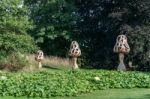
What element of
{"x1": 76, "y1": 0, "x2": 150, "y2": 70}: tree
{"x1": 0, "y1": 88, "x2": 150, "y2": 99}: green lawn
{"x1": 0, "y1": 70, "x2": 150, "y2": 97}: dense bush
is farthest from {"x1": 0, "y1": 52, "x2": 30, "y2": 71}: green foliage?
{"x1": 0, "y1": 88, "x2": 150, "y2": 99}: green lawn

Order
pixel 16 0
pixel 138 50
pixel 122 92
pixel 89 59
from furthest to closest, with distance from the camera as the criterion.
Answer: pixel 89 59 → pixel 138 50 → pixel 16 0 → pixel 122 92

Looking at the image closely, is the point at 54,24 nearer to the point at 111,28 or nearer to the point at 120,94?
the point at 111,28

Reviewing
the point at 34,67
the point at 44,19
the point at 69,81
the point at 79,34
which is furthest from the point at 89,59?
the point at 69,81

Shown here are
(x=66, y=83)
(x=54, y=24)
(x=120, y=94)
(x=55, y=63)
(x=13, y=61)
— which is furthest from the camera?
(x=54, y=24)

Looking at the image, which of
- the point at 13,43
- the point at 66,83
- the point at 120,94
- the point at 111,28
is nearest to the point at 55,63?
the point at 111,28

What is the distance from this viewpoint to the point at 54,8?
36219 mm

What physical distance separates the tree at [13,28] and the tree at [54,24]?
9.53 metres

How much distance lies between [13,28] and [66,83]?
31.9 ft

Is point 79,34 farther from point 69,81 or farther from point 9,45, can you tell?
point 69,81

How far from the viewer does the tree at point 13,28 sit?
80.4ft

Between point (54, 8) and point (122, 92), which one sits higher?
point (54, 8)

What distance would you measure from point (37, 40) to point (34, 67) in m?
9.61

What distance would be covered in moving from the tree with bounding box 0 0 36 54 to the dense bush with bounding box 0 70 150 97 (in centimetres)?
657

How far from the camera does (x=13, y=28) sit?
25.0m
